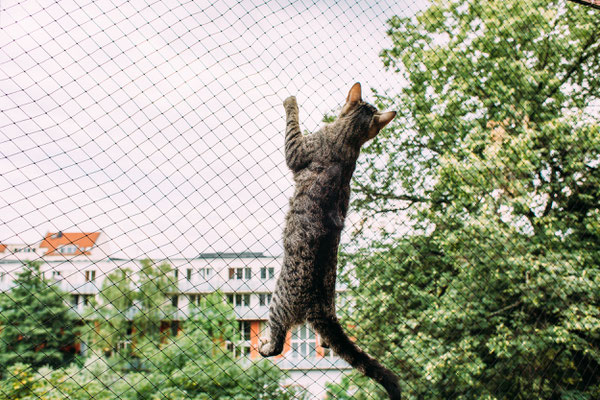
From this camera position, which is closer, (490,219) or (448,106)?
(490,219)

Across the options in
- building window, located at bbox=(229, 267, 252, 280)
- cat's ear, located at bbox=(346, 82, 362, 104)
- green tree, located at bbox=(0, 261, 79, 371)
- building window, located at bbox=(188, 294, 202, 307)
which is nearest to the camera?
cat's ear, located at bbox=(346, 82, 362, 104)

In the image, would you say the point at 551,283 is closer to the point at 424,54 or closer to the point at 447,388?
the point at 447,388

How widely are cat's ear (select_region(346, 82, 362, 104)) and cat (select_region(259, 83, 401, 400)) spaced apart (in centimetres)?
47

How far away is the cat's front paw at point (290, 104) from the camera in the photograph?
2502mm

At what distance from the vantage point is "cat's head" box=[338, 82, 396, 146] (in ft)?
8.47

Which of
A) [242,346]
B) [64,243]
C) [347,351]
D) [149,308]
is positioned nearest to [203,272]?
[242,346]

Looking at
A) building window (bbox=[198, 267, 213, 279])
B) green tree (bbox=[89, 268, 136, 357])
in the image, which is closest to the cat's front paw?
building window (bbox=[198, 267, 213, 279])

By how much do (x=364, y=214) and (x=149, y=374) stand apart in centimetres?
467

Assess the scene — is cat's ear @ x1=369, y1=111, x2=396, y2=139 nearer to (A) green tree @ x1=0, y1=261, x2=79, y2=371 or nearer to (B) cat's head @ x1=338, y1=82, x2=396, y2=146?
(B) cat's head @ x1=338, y1=82, x2=396, y2=146

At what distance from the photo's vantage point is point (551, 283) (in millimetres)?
A: 4062

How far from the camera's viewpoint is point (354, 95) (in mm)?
2693

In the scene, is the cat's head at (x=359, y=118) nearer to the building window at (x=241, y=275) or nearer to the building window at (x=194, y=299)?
the building window at (x=241, y=275)

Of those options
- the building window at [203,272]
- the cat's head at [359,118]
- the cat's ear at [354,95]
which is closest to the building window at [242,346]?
the building window at [203,272]

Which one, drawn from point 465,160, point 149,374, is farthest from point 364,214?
point 149,374
